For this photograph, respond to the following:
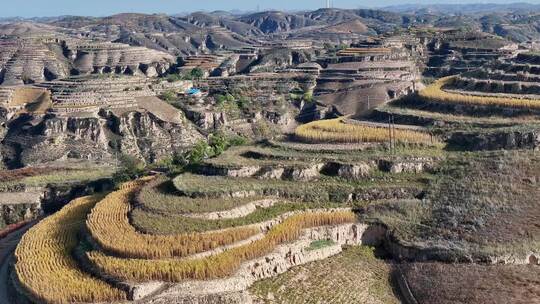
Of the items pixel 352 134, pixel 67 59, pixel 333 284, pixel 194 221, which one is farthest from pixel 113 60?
pixel 333 284

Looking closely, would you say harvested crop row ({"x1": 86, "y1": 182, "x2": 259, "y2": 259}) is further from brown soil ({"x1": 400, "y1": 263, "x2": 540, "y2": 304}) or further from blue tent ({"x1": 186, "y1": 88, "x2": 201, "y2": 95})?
blue tent ({"x1": 186, "y1": 88, "x2": 201, "y2": 95})

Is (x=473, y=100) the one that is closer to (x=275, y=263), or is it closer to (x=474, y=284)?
(x=474, y=284)

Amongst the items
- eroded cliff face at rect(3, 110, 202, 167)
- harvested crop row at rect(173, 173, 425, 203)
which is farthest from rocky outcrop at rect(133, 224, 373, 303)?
eroded cliff face at rect(3, 110, 202, 167)

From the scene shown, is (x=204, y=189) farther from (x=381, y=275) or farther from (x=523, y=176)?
(x=523, y=176)

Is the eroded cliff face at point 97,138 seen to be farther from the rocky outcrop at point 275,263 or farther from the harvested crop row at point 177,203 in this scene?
the rocky outcrop at point 275,263

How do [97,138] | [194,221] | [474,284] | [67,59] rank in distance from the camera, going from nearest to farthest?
[474,284] < [194,221] < [97,138] < [67,59]

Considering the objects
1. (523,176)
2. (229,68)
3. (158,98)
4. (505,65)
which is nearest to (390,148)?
(523,176)
